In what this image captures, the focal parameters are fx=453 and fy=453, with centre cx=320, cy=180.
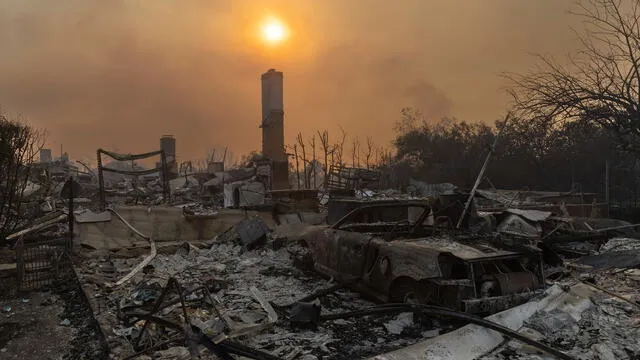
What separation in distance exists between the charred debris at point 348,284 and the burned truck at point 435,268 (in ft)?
0.06

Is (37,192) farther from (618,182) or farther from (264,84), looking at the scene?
(618,182)

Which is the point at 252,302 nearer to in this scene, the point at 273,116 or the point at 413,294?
the point at 413,294

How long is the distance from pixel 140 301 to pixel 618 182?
76.9ft

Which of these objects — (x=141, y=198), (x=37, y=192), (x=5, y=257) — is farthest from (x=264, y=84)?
(x=5, y=257)

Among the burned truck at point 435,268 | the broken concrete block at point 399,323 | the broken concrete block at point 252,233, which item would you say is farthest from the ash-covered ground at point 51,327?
the broken concrete block at point 252,233

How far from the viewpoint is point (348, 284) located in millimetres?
6832

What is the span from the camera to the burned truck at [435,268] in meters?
5.39

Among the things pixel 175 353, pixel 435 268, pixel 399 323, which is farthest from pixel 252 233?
pixel 435 268

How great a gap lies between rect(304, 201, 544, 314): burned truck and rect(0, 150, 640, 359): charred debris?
2 centimetres

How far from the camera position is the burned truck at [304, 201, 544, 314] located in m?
5.39

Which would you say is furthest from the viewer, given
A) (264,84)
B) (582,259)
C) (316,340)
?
(264,84)

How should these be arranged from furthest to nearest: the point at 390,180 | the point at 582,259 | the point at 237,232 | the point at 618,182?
the point at 390,180 → the point at 618,182 → the point at 237,232 → the point at 582,259

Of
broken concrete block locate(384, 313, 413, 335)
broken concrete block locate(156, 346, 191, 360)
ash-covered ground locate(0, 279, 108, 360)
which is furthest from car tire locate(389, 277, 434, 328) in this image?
ash-covered ground locate(0, 279, 108, 360)

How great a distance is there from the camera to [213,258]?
1055 centimetres
